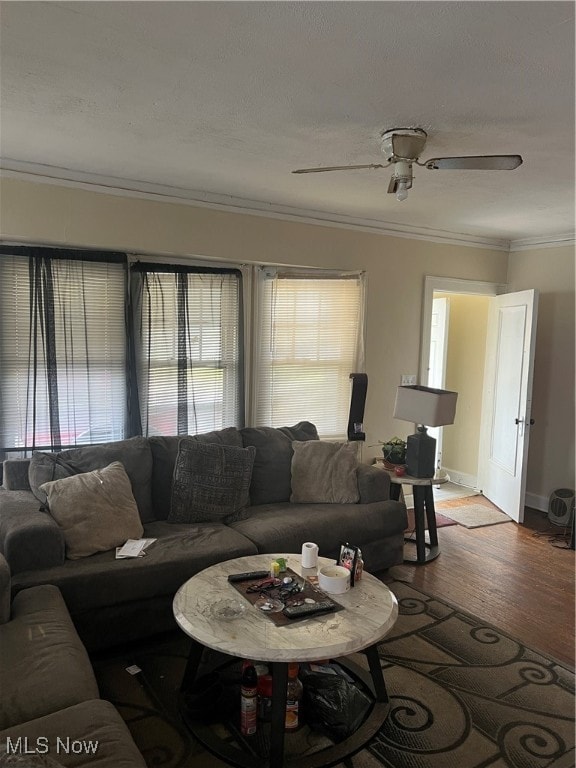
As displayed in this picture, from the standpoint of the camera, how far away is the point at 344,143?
2732 millimetres

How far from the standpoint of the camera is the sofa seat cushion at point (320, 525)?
3.18m

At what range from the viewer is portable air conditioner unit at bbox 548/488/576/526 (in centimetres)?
473

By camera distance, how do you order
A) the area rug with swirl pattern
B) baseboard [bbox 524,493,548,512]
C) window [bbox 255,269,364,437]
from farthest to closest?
baseboard [bbox 524,493,548,512]
window [bbox 255,269,364,437]
the area rug with swirl pattern

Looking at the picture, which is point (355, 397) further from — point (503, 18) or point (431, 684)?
point (503, 18)

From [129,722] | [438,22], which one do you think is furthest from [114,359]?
[438,22]

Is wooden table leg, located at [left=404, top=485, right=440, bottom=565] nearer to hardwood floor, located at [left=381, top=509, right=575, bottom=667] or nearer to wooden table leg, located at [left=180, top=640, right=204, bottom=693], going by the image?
hardwood floor, located at [left=381, top=509, right=575, bottom=667]

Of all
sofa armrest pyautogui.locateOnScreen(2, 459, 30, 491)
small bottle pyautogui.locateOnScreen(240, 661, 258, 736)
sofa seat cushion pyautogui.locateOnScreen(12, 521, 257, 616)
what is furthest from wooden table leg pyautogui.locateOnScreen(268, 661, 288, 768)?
sofa armrest pyautogui.locateOnScreen(2, 459, 30, 491)

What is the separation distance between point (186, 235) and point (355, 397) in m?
1.83

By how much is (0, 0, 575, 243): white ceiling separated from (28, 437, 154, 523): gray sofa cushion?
1.66m

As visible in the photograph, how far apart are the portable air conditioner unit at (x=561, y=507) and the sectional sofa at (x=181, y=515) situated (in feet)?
6.37

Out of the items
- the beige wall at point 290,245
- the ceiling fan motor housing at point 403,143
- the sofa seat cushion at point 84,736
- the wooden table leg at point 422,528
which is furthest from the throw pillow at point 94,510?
the ceiling fan motor housing at point 403,143

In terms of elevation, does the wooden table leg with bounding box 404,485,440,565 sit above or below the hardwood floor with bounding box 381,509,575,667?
above

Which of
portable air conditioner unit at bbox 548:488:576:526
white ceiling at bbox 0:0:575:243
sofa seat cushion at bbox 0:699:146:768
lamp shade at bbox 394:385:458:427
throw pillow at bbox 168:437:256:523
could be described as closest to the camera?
sofa seat cushion at bbox 0:699:146:768

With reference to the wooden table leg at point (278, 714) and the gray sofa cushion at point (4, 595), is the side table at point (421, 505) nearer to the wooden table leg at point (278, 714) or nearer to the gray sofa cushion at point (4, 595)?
the wooden table leg at point (278, 714)
